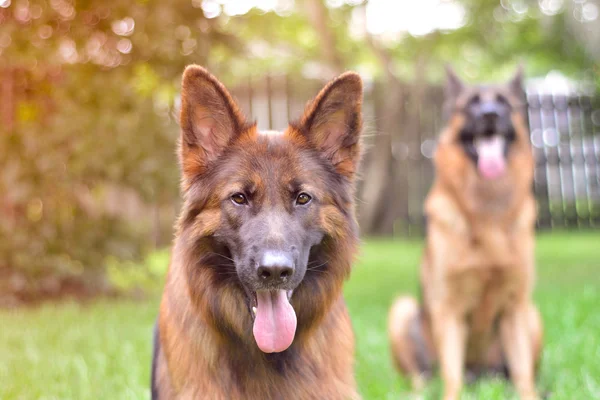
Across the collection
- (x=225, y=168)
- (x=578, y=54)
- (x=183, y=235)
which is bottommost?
(x=183, y=235)

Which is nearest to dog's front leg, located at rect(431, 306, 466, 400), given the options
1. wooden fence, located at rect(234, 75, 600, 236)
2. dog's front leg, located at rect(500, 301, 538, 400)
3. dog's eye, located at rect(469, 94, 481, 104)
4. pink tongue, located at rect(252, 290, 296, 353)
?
dog's front leg, located at rect(500, 301, 538, 400)

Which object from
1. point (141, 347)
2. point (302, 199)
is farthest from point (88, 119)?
point (302, 199)

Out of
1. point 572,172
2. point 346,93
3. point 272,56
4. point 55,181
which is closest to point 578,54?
point 572,172

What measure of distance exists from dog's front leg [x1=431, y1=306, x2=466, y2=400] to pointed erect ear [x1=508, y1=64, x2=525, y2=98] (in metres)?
1.72

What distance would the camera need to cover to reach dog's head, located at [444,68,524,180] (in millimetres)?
4621

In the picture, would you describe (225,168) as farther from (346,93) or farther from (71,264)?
(71,264)

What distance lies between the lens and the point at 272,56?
17.6 m

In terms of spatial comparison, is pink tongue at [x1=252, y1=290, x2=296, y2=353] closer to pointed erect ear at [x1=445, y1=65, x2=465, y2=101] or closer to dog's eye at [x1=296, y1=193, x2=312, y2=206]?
dog's eye at [x1=296, y1=193, x2=312, y2=206]

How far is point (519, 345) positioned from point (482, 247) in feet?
2.44

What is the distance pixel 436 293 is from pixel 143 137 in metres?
4.28

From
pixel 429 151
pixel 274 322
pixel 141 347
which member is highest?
pixel 429 151

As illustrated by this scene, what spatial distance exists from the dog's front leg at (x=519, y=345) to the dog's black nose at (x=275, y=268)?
2.64 metres

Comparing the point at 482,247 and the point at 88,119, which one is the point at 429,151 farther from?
the point at 482,247

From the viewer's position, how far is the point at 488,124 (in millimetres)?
4617
